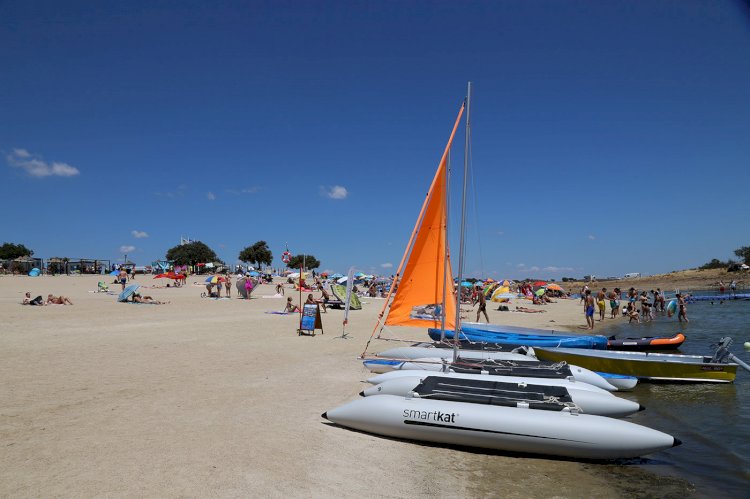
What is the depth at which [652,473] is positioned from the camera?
6555 mm

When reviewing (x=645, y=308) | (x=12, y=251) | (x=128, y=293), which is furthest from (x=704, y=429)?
(x=12, y=251)

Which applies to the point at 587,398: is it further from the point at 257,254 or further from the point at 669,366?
the point at 257,254

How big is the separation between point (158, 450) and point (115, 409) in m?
2.24

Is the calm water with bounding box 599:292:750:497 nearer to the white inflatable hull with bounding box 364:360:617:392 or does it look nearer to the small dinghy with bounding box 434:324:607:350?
the white inflatable hull with bounding box 364:360:617:392

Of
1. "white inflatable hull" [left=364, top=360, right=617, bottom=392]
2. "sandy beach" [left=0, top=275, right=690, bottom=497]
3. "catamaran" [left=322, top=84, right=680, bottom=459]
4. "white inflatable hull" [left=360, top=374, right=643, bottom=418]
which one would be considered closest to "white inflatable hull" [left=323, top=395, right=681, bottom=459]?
"catamaran" [left=322, top=84, right=680, bottom=459]

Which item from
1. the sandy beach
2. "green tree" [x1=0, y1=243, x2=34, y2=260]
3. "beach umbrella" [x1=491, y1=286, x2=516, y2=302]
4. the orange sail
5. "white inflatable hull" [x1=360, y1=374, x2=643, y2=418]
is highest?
"green tree" [x1=0, y1=243, x2=34, y2=260]

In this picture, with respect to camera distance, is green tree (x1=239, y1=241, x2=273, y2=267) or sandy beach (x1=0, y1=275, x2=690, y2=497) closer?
sandy beach (x1=0, y1=275, x2=690, y2=497)

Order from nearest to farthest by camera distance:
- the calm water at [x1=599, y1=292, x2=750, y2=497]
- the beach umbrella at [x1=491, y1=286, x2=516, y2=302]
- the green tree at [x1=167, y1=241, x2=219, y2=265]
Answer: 1. the calm water at [x1=599, y1=292, x2=750, y2=497]
2. the beach umbrella at [x1=491, y1=286, x2=516, y2=302]
3. the green tree at [x1=167, y1=241, x2=219, y2=265]

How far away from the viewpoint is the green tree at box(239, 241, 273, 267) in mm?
109537

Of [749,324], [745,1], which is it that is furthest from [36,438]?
[749,324]

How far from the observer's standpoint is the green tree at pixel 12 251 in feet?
315

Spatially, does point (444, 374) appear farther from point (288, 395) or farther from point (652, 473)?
point (652, 473)

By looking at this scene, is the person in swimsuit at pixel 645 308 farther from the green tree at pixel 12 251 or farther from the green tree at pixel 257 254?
the green tree at pixel 12 251

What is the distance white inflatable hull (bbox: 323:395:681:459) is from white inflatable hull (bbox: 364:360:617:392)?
280 cm
